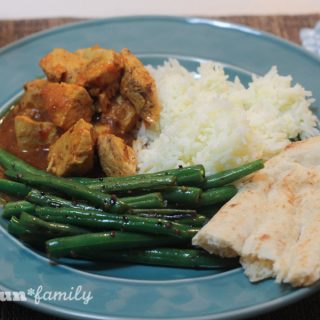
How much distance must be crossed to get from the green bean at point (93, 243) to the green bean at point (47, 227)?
0.06 metres

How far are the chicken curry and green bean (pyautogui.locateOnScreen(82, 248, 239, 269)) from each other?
0.84 m

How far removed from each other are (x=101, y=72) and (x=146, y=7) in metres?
2.45

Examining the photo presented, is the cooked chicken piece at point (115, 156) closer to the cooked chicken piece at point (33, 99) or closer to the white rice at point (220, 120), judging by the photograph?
the white rice at point (220, 120)

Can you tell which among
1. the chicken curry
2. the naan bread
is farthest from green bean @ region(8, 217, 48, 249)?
the naan bread

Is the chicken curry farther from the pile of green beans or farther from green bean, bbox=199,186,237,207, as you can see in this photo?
green bean, bbox=199,186,237,207

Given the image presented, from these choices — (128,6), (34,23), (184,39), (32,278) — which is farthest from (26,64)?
(32,278)

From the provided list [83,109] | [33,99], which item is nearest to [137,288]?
[83,109]

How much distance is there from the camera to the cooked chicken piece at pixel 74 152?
12.6 feet

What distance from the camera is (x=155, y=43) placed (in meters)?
5.10

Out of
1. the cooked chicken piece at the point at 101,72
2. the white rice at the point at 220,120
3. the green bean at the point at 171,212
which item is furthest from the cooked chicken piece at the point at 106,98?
the green bean at the point at 171,212

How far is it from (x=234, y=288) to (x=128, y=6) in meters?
4.35

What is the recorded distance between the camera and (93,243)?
3.16 meters

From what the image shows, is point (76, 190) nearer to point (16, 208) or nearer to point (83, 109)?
point (16, 208)

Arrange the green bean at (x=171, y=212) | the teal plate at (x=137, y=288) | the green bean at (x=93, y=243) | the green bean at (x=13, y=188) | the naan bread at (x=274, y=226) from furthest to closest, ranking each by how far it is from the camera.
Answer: the green bean at (x=13, y=188) < the green bean at (x=171, y=212) < the green bean at (x=93, y=243) < the naan bread at (x=274, y=226) < the teal plate at (x=137, y=288)
